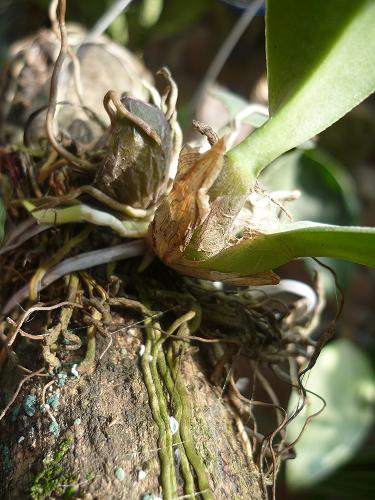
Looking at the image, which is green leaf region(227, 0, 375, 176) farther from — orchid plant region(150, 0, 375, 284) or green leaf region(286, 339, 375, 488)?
green leaf region(286, 339, 375, 488)

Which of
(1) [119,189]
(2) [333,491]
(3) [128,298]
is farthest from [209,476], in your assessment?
(2) [333,491]

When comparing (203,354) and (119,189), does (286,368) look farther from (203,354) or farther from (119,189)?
(119,189)

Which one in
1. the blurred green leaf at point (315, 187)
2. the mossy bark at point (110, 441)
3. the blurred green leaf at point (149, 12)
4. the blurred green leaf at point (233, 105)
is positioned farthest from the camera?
the blurred green leaf at point (149, 12)

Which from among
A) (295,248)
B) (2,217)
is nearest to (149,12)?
(2,217)

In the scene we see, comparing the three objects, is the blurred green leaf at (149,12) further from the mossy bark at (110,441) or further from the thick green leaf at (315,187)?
the mossy bark at (110,441)

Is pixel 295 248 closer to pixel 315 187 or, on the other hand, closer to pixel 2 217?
pixel 2 217

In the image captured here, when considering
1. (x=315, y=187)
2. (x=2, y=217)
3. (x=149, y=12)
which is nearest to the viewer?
(x=2, y=217)

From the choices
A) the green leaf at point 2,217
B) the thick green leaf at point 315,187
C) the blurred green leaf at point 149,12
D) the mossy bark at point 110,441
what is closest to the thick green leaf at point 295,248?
the mossy bark at point 110,441
